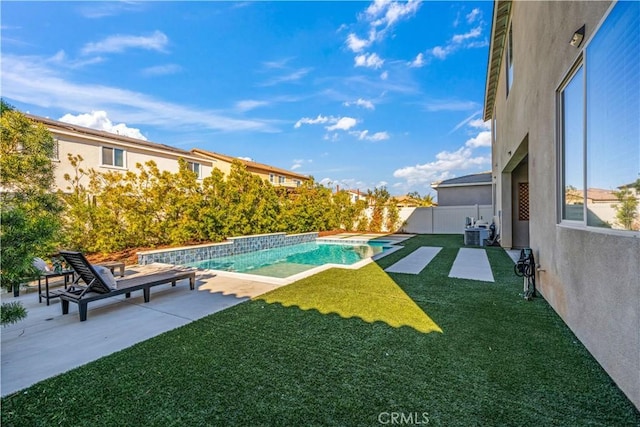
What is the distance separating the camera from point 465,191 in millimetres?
21547

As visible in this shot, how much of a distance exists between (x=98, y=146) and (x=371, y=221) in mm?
A: 16716

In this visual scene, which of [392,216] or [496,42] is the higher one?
[496,42]

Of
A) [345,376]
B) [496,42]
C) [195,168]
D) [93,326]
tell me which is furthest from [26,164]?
[496,42]

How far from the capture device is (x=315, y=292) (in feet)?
19.0

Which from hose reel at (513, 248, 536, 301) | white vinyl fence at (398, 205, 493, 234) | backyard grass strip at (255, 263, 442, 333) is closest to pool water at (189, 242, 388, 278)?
backyard grass strip at (255, 263, 442, 333)

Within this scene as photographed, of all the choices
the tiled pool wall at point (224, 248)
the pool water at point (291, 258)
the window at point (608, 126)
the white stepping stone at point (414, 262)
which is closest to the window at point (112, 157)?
the tiled pool wall at point (224, 248)

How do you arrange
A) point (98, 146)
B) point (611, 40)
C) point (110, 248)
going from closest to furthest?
point (611, 40), point (110, 248), point (98, 146)

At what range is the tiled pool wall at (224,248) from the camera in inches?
393

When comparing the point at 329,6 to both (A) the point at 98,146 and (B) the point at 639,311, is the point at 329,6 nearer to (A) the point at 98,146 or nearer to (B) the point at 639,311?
(A) the point at 98,146

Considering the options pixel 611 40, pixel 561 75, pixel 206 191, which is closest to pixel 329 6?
pixel 206 191

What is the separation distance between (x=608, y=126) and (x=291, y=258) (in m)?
10.8

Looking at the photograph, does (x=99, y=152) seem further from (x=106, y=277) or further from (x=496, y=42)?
(x=496, y=42)

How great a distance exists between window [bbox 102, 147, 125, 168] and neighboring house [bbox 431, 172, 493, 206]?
20642 millimetres

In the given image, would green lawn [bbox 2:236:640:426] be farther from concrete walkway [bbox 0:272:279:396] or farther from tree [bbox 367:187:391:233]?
tree [bbox 367:187:391:233]
